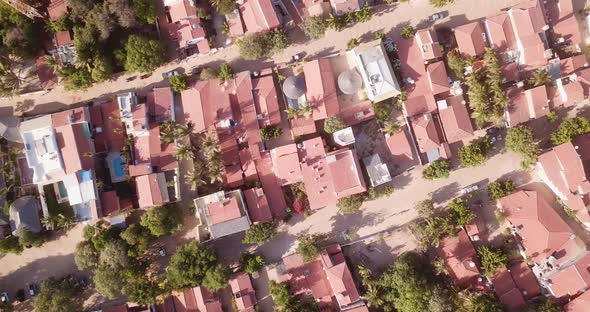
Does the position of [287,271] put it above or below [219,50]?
below

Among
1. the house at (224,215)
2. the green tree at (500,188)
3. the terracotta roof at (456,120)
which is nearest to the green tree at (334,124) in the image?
the terracotta roof at (456,120)

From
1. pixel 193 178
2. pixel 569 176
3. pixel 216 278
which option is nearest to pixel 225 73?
pixel 193 178

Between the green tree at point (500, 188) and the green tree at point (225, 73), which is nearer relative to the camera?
the green tree at point (225, 73)

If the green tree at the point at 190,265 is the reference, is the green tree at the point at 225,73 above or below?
above

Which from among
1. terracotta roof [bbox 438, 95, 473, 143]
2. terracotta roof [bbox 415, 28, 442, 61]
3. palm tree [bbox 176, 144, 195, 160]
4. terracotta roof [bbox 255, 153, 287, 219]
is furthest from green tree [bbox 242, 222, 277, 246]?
terracotta roof [bbox 415, 28, 442, 61]

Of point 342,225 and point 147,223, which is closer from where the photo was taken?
point 147,223

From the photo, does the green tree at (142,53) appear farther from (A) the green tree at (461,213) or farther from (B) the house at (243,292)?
(A) the green tree at (461,213)

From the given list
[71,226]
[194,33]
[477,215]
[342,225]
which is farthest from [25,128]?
[477,215]

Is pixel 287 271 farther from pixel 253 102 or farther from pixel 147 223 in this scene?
pixel 253 102
